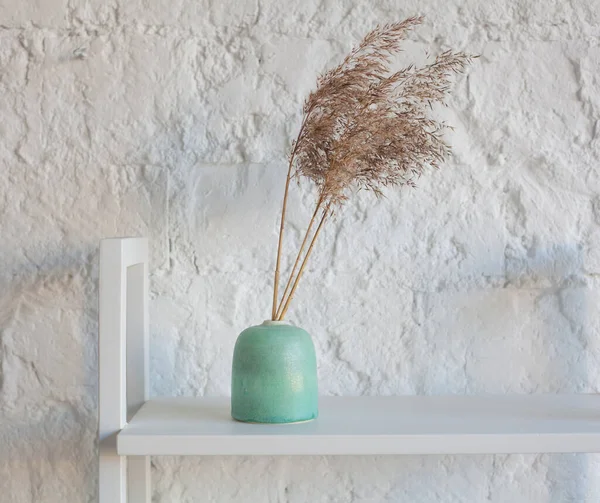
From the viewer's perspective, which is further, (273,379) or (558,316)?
(558,316)

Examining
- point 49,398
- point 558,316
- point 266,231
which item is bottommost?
point 49,398

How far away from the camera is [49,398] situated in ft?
3.60

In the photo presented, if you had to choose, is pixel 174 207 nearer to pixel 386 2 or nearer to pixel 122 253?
pixel 122 253

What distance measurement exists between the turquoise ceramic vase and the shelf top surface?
0.02m

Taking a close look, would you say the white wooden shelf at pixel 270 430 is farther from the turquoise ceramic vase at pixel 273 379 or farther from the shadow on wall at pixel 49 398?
the shadow on wall at pixel 49 398

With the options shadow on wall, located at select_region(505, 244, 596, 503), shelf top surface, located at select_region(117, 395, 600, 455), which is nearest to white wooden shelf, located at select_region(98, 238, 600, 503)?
shelf top surface, located at select_region(117, 395, 600, 455)

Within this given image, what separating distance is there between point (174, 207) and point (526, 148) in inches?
20.7

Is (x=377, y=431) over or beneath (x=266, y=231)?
beneath

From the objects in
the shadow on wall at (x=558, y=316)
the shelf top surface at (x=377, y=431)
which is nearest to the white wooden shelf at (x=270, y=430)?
the shelf top surface at (x=377, y=431)

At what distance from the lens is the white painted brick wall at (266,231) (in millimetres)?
1100

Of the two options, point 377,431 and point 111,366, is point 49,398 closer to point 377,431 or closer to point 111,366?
point 111,366

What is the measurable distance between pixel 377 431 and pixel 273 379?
14 centimetres

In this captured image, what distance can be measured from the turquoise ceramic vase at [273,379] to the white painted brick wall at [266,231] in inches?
7.3

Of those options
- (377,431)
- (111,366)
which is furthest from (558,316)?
(111,366)
